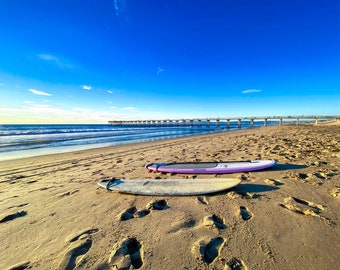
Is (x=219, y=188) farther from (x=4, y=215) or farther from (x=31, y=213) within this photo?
(x=4, y=215)

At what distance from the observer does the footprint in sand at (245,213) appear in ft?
8.36

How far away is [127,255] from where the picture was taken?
1.92 meters

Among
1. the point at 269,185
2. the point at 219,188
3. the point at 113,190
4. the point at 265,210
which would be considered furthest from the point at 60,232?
the point at 269,185

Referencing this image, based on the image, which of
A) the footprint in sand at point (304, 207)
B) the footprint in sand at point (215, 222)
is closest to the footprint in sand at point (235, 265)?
the footprint in sand at point (215, 222)

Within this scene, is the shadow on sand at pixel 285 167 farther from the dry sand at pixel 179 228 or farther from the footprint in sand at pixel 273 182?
the footprint in sand at pixel 273 182

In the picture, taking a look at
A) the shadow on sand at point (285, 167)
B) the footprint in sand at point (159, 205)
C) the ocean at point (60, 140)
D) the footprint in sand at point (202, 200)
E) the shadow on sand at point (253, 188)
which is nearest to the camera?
the footprint in sand at point (159, 205)

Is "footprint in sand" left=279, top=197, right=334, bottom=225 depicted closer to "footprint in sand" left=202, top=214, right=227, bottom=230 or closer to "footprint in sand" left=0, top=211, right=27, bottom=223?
"footprint in sand" left=202, top=214, right=227, bottom=230

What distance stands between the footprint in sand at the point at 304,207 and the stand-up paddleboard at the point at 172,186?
846mm

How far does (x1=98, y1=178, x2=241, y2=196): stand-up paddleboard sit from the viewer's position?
3.31m

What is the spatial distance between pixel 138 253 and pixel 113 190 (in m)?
1.91

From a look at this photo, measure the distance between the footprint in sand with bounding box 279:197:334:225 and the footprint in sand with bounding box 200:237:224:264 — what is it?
1.44 metres

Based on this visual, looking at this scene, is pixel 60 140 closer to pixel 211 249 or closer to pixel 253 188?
pixel 253 188

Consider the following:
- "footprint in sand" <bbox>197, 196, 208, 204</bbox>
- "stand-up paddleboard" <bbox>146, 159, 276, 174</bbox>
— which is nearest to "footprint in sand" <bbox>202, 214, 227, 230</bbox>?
"footprint in sand" <bbox>197, 196, 208, 204</bbox>

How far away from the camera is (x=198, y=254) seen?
1.87 m
